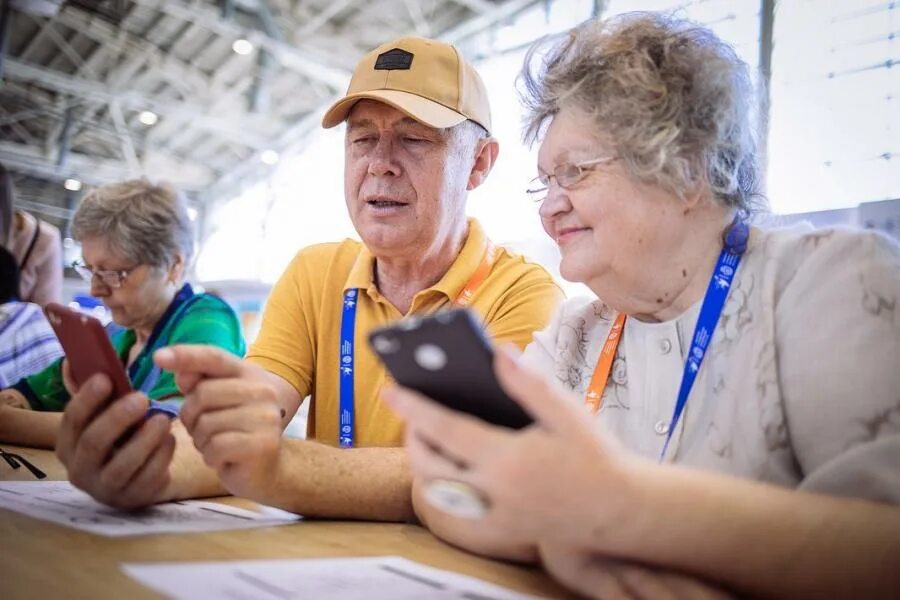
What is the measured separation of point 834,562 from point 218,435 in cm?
80

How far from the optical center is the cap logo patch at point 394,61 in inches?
67.4

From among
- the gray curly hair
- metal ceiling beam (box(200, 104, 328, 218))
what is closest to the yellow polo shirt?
the gray curly hair

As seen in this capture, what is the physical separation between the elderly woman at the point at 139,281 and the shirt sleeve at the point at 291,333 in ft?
1.38

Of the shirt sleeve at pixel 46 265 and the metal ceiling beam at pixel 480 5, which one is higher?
the metal ceiling beam at pixel 480 5

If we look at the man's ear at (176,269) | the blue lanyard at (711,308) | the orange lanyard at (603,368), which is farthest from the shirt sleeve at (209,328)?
the blue lanyard at (711,308)

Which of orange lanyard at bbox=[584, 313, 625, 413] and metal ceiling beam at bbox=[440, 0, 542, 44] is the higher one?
metal ceiling beam at bbox=[440, 0, 542, 44]

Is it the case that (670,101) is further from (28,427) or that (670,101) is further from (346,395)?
(28,427)

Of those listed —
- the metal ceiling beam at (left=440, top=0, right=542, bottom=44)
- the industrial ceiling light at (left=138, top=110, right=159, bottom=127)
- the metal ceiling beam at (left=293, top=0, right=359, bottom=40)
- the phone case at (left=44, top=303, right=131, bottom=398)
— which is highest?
the metal ceiling beam at (left=293, top=0, right=359, bottom=40)

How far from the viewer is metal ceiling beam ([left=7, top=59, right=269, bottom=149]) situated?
10.9 meters

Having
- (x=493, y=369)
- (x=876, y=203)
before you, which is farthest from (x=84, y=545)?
(x=876, y=203)

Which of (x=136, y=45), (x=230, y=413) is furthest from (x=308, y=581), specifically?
(x=136, y=45)

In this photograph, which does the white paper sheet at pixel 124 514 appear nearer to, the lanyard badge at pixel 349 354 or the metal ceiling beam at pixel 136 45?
the lanyard badge at pixel 349 354

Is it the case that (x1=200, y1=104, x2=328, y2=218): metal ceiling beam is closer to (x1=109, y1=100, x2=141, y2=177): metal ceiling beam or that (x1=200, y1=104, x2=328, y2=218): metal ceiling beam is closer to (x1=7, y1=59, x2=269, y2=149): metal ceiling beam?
(x1=7, y1=59, x2=269, y2=149): metal ceiling beam

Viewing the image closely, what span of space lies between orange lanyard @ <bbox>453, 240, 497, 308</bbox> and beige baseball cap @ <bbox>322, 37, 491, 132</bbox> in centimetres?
36
